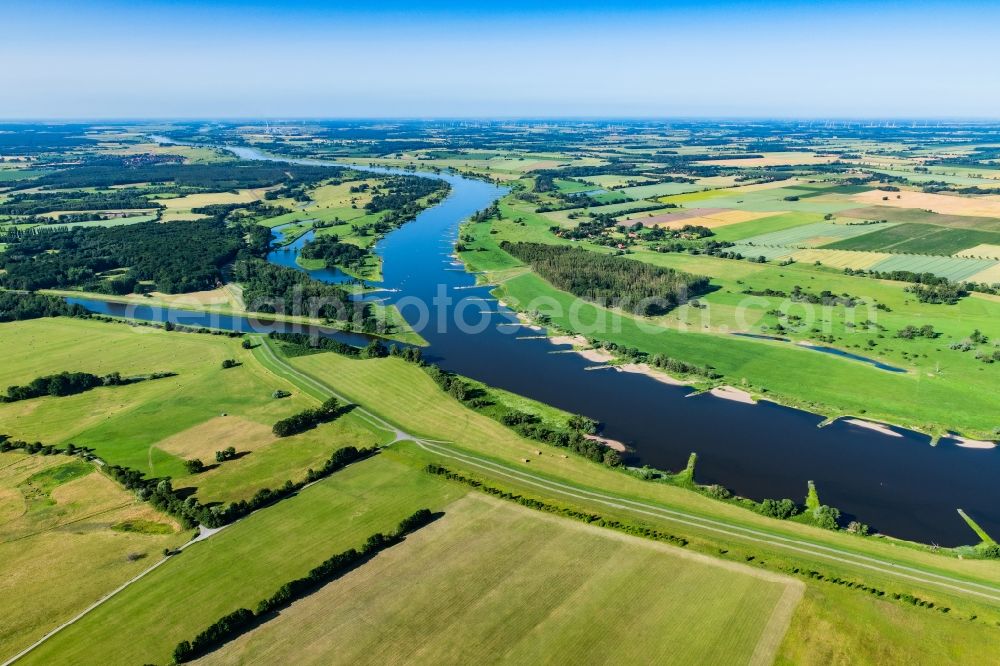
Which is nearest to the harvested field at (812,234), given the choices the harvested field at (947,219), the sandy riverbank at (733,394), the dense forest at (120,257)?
the harvested field at (947,219)

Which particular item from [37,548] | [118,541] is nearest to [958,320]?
[118,541]

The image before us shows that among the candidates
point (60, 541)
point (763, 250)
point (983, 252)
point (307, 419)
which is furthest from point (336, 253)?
point (983, 252)

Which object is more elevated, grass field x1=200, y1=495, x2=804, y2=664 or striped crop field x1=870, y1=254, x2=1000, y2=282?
striped crop field x1=870, y1=254, x2=1000, y2=282

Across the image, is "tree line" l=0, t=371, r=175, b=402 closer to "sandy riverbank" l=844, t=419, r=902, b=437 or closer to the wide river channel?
the wide river channel

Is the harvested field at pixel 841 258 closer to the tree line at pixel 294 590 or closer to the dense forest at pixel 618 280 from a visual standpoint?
the dense forest at pixel 618 280

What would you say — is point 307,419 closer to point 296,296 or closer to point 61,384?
point 61,384

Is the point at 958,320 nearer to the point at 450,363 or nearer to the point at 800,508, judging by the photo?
the point at 800,508

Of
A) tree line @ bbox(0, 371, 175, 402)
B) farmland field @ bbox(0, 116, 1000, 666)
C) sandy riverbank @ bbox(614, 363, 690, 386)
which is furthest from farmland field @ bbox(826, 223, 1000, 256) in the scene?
tree line @ bbox(0, 371, 175, 402)
